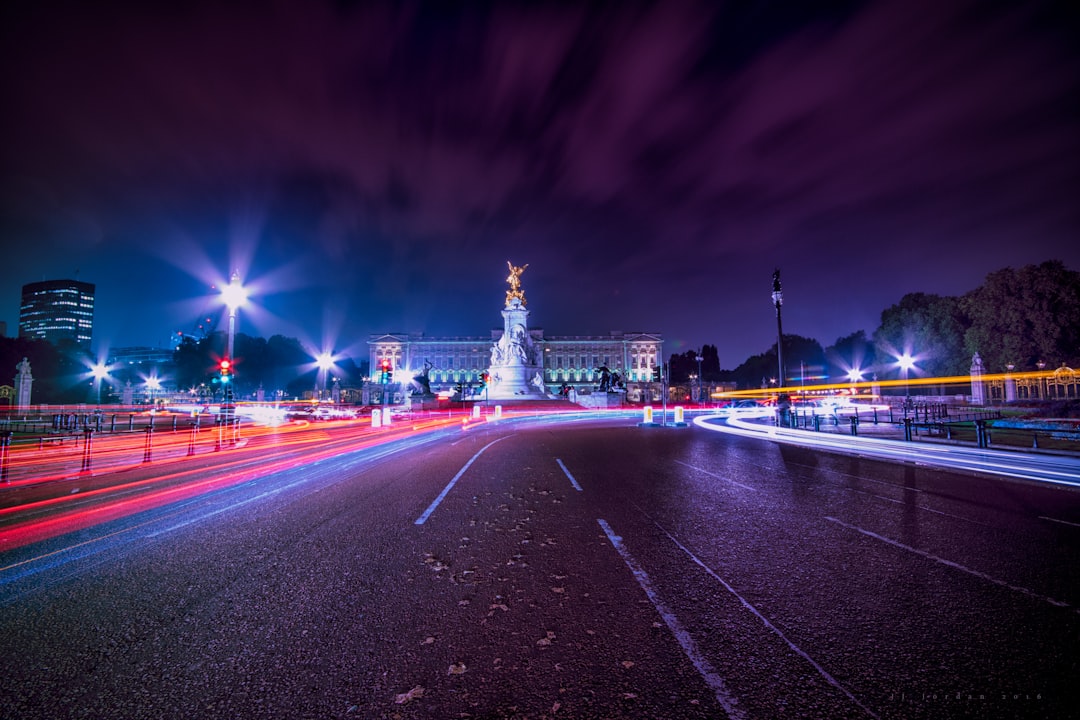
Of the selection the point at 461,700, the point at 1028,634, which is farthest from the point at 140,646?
the point at 1028,634

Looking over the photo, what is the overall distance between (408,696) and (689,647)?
199 cm

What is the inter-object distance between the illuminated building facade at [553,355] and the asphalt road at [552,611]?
12549 cm

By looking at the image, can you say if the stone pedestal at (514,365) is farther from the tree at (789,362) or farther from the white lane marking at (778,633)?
the tree at (789,362)

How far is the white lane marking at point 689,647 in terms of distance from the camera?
9.32 feet

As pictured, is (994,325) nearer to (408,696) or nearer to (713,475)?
(713,475)

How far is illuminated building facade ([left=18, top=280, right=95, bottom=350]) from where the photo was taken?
451ft

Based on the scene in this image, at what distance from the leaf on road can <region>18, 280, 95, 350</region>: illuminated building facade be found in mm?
184855

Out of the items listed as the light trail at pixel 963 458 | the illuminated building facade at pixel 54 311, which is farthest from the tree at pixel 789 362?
the illuminated building facade at pixel 54 311

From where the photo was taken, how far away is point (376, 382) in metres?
116

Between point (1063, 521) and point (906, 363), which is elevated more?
point (906, 363)

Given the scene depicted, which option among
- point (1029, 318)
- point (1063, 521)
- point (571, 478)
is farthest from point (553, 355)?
point (1063, 521)

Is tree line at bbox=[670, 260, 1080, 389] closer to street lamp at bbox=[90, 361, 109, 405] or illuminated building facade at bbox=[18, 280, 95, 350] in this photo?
street lamp at bbox=[90, 361, 109, 405]

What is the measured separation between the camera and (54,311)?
454 ft

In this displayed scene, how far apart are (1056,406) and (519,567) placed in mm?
45370
